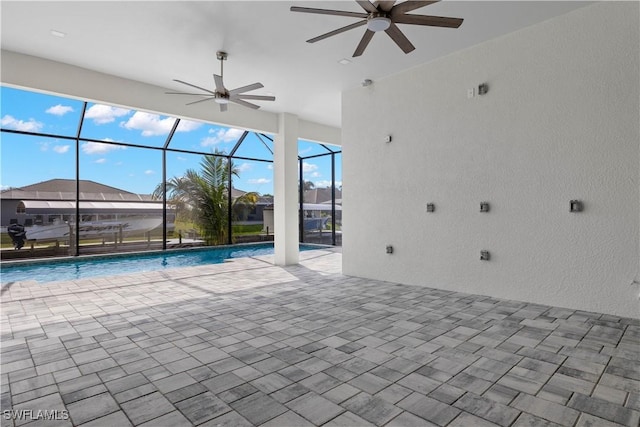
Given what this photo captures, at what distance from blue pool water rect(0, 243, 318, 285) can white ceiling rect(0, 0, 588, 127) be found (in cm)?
377

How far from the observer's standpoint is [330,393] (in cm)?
214

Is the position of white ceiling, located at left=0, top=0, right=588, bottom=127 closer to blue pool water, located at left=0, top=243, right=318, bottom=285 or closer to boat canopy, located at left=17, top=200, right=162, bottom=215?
blue pool water, located at left=0, top=243, right=318, bottom=285

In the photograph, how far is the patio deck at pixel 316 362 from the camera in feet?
6.35

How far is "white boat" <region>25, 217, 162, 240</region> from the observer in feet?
26.5

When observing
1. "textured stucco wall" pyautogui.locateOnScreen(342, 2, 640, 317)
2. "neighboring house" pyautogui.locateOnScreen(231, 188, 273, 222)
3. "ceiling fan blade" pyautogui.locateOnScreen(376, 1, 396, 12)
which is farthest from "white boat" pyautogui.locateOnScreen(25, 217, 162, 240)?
"ceiling fan blade" pyautogui.locateOnScreen(376, 1, 396, 12)

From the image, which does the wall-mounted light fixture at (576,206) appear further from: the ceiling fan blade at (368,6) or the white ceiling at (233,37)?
the ceiling fan blade at (368,6)

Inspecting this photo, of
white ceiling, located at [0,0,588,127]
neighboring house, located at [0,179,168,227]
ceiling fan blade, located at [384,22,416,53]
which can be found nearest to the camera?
ceiling fan blade, located at [384,22,416,53]

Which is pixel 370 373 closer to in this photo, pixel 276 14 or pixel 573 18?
pixel 276 14

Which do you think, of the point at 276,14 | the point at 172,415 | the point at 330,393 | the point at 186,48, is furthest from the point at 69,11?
the point at 330,393

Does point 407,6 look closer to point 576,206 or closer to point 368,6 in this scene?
point 368,6

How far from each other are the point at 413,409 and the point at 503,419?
452mm

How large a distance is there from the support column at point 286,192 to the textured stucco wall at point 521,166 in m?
2.14

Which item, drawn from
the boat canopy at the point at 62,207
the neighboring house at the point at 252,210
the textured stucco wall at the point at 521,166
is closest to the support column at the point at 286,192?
the textured stucco wall at the point at 521,166

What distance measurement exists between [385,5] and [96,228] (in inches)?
345
